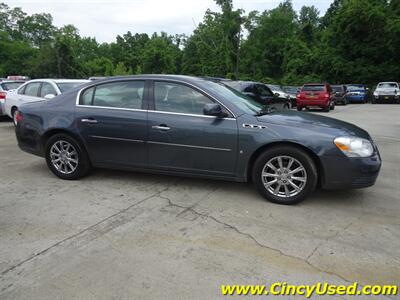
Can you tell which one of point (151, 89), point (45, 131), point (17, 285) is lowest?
point (17, 285)

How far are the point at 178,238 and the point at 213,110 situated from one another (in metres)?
1.65

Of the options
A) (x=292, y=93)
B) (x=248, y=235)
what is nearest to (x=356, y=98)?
(x=292, y=93)

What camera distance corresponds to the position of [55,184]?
4977mm

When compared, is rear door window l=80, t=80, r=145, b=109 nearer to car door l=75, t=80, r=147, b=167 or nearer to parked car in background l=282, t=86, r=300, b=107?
car door l=75, t=80, r=147, b=167

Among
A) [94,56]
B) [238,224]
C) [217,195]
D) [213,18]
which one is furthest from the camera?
[94,56]

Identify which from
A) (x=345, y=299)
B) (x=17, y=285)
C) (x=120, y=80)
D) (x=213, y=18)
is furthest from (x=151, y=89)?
(x=213, y=18)

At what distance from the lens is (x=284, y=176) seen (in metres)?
4.13

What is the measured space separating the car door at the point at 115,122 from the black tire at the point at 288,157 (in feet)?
5.19

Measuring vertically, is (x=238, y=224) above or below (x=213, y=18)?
below

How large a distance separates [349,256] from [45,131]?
4.45 meters

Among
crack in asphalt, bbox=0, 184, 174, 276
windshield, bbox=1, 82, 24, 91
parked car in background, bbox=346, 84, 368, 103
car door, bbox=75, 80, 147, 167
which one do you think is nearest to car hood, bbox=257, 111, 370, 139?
car door, bbox=75, 80, 147, 167

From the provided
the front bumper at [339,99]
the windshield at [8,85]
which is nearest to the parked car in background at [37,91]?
the windshield at [8,85]

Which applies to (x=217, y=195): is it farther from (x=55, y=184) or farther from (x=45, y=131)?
(x=45, y=131)

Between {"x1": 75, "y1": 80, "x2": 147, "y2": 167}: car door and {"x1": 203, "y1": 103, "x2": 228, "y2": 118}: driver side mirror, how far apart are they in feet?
3.00
